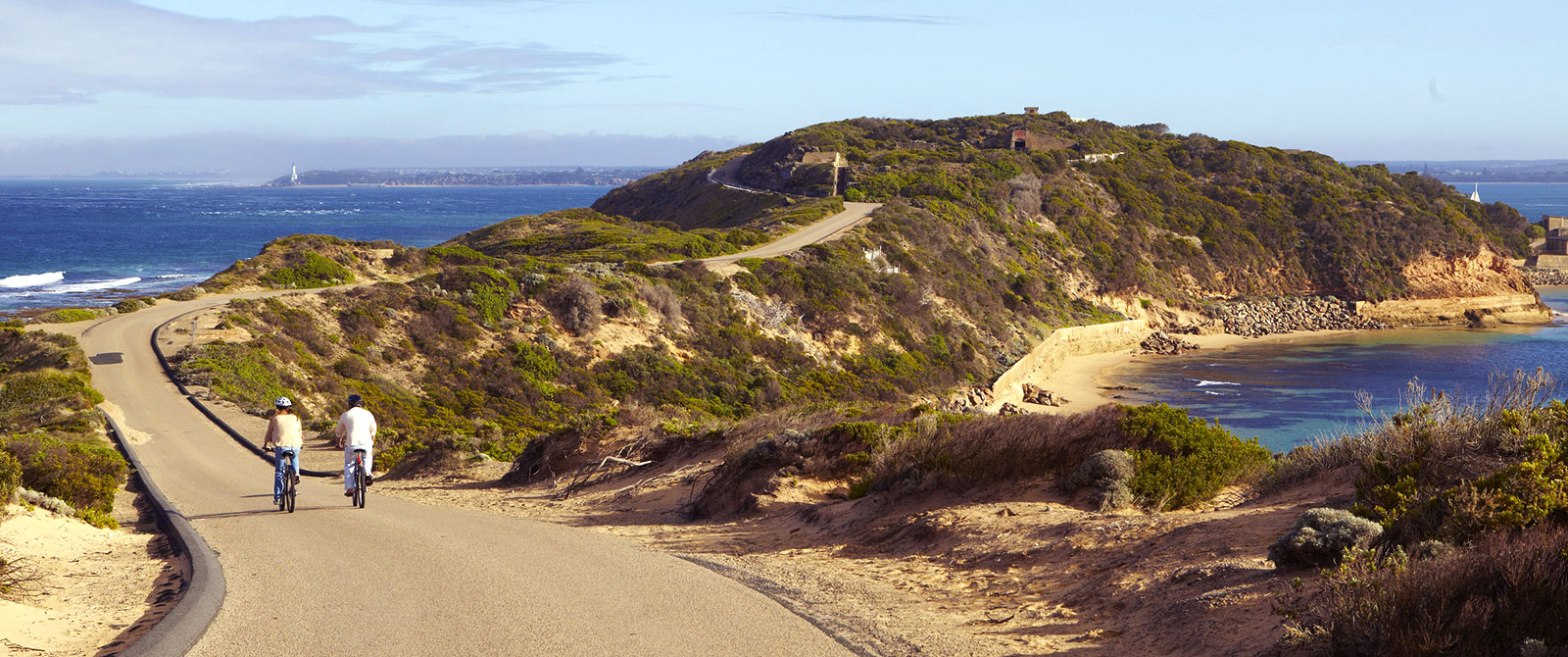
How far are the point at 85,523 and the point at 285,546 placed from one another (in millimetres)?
3175

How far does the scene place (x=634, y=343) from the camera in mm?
42656

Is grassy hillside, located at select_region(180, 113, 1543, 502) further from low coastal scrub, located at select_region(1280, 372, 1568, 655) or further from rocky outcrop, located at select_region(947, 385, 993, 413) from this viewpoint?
low coastal scrub, located at select_region(1280, 372, 1568, 655)

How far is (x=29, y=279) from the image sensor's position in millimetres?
81812

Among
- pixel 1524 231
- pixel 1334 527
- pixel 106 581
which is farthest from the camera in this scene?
pixel 1524 231

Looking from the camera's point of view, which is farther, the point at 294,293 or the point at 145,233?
the point at 145,233

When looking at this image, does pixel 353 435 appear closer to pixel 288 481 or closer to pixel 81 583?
pixel 288 481

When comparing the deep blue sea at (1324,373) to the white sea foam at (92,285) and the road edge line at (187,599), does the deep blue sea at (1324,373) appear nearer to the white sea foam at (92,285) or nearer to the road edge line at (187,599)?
the road edge line at (187,599)

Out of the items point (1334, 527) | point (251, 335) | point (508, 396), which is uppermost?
point (1334, 527)

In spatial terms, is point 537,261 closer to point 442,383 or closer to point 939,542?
point 442,383

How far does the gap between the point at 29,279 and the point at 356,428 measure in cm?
8730

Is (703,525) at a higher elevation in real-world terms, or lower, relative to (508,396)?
higher

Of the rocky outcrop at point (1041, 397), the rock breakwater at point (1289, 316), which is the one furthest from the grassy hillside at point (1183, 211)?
the rocky outcrop at point (1041, 397)

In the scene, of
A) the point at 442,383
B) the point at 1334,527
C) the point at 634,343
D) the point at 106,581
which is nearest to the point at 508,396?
the point at 442,383

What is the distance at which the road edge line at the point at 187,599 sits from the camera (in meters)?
6.43
